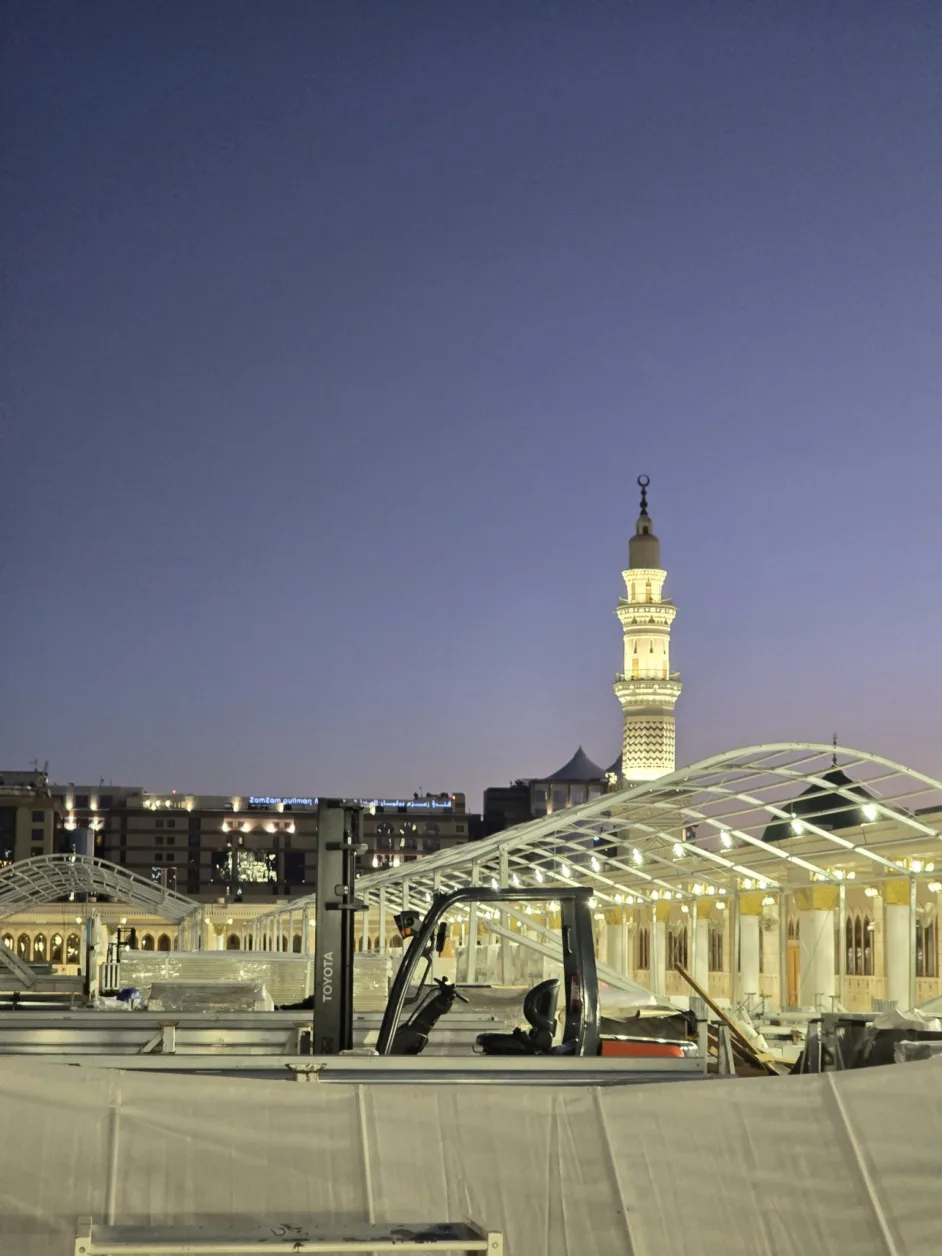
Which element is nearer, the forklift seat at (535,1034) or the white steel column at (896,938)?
the forklift seat at (535,1034)

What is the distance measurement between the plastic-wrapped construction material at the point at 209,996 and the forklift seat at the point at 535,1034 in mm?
9598

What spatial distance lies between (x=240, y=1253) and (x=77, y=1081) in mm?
868

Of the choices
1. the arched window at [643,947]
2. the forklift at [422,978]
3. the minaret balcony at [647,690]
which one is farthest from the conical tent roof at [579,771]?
the forklift at [422,978]

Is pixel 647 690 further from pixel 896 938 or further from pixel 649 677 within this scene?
pixel 896 938

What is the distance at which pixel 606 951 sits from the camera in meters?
47.1

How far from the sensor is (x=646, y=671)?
305 feet

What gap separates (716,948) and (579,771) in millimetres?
132980

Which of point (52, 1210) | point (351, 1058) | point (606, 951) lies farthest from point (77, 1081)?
→ point (606, 951)

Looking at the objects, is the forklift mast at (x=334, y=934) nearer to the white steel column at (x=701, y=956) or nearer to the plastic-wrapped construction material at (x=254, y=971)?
the plastic-wrapped construction material at (x=254, y=971)

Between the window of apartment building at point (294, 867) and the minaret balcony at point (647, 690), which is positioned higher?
the minaret balcony at point (647, 690)

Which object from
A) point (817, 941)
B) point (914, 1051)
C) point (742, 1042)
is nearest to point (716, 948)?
point (817, 941)

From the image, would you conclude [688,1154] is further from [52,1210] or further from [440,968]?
[440,968]

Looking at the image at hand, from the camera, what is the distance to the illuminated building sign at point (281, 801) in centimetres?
16975

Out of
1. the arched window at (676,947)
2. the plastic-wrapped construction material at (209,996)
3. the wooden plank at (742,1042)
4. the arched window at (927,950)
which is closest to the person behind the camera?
the wooden plank at (742,1042)
